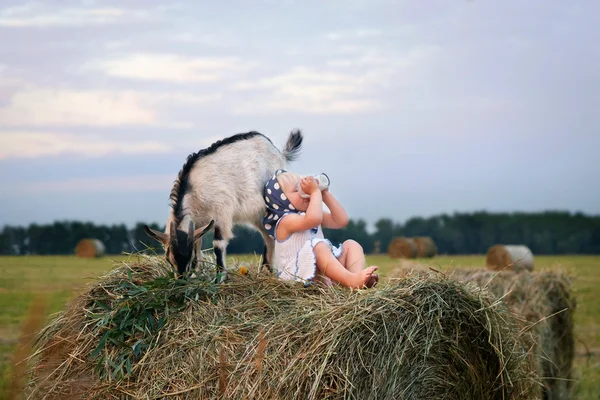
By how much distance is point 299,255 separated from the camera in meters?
4.68

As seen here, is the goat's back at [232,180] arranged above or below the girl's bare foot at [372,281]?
above

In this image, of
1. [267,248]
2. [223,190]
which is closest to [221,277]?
[223,190]

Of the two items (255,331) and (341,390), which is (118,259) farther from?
(341,390)

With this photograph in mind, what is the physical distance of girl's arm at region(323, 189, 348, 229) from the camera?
504 centimetres

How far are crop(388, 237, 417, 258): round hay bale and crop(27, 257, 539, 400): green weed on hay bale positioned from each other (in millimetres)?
13583

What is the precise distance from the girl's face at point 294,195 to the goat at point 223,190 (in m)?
0.65

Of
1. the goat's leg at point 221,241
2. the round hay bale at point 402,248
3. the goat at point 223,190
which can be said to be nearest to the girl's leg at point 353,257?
the goat at point 223,190

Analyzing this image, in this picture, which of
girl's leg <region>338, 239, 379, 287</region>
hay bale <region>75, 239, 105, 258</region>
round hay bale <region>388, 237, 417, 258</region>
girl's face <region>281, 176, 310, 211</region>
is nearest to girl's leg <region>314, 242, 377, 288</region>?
girl's leg <region>338, 239, 379, 287</region>

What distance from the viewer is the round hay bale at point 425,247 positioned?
1781 cm

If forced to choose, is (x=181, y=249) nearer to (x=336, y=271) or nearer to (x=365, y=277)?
(x=336, y=271)

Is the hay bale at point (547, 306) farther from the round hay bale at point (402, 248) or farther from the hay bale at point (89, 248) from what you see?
the hay bale at point (89, 248)

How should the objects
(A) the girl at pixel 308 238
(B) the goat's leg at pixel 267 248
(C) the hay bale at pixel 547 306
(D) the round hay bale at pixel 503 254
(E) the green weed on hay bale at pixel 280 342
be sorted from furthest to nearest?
1. (D) the round hay bale at pixel 503 254
2. (C) the hay bale at pixel 547 306
3. (B) the goat's leg at pixel 267 248
4. (A) the girl at pixel 308 238
5. (E) the green weed on hay bale at pixel 280 342

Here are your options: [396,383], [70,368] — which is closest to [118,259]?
[70,368]

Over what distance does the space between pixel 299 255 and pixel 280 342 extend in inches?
44.5
